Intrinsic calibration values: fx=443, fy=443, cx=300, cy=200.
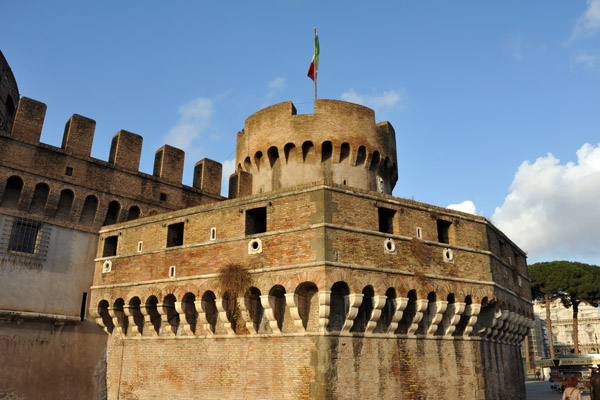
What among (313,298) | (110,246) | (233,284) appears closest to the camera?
(313,298)

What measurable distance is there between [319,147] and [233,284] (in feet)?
26.2

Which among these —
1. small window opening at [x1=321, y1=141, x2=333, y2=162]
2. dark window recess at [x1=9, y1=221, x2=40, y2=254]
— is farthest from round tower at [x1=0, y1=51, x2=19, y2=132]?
small window opening at [x1=321, y1=141, x2=333, y2=162]

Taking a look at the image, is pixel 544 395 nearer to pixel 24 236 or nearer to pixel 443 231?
pixel 443 231

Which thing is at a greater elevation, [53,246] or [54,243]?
[54,243]

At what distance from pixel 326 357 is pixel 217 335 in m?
4.48

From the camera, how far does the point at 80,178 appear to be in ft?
66.0

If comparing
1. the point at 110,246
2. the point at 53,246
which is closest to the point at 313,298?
the point at 110,246

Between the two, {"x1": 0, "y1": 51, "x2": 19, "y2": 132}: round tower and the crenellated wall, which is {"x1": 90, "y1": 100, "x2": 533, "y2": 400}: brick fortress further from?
{"x1": 0, "y1": 51, "x2": 19, "y2": 132}: round tower

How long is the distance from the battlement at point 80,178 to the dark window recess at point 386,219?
1108cm

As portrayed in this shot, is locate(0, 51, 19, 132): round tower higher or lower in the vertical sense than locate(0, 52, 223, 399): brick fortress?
higher

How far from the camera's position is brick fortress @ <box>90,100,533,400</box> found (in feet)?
46.2

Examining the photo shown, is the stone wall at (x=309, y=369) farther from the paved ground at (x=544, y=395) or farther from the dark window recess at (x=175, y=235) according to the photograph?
the paved ground at (x=544, y=395)

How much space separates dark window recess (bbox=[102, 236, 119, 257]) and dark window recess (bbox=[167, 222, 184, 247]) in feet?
11.8

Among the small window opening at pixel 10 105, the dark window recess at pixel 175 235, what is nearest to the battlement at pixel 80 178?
the dark window recess at pixel 175 235
